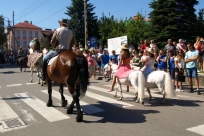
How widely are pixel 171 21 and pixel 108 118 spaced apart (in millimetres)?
27643

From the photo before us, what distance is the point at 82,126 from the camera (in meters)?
5.49

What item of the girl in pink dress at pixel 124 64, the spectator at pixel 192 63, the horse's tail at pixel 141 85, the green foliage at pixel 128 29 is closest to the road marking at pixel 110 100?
the horse's tail at pixel 141 85

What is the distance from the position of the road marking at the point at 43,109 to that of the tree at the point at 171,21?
2453cm

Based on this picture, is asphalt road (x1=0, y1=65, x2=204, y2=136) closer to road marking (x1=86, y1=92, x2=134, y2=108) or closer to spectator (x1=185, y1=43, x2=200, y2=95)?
road marking (x1=86, y1=92, x2=134, y2=108)

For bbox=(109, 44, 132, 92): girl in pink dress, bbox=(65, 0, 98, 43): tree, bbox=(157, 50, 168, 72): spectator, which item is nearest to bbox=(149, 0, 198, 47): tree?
bbox=(65, 0, 98, 43): tree

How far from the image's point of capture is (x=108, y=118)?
20.0 ft

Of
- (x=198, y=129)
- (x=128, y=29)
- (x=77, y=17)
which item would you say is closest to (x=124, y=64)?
(x=198, y=129)

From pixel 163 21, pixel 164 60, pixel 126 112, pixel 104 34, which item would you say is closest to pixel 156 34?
pixel 163 21

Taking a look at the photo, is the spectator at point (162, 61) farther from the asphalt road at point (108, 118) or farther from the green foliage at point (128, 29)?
the green foliage at point (128, 29)

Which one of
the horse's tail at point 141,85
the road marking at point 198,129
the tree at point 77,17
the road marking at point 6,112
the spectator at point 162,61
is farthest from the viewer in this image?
the tree at point 77,17

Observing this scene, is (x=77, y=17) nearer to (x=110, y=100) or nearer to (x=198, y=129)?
(x=110, y=100)

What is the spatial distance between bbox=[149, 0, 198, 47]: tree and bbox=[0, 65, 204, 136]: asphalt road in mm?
23493

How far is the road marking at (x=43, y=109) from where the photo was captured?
20.5 feet

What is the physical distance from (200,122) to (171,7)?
28.3 m
